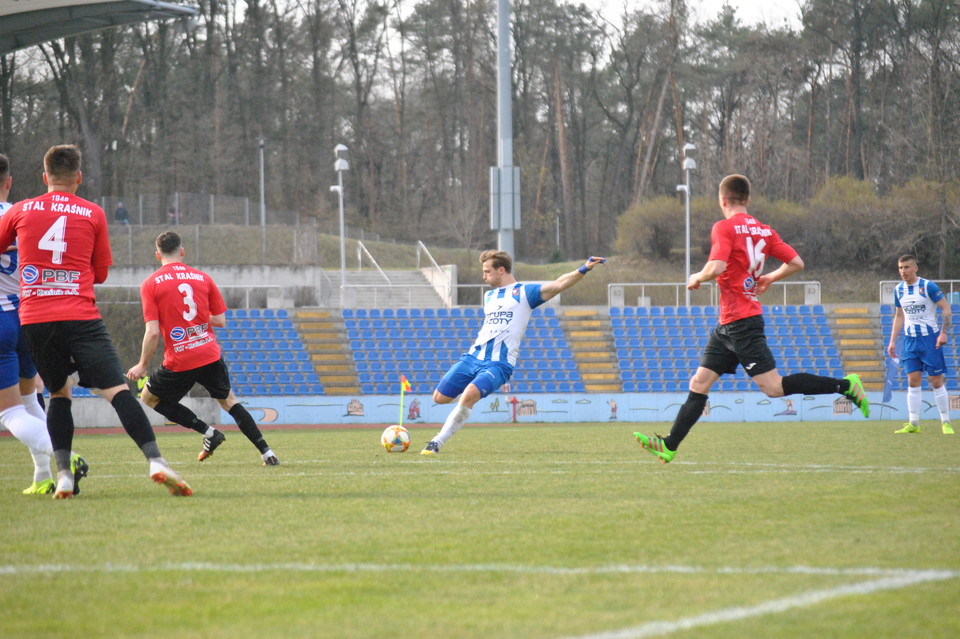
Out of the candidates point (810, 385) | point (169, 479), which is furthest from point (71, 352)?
point (810, 385)

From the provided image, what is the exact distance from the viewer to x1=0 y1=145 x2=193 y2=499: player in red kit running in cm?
640

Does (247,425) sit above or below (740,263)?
below

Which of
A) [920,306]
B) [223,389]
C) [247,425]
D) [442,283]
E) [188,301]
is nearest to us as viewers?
[188,301]

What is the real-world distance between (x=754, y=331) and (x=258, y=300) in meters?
25.9

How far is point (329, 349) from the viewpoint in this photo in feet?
91.9

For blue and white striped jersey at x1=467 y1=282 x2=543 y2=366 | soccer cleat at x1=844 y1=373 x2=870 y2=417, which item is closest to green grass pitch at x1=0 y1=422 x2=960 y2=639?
soccer cleat at x1=844 y1=373 x2=870 y2=417

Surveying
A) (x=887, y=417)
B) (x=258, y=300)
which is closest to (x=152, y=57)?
(x=258, y=300)

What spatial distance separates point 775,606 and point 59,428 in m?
4.86

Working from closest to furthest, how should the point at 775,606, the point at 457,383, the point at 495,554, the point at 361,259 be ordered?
1. the point at 775,606
2. the point at 495,554
3. the point at 457,383
4. the point at 361,259

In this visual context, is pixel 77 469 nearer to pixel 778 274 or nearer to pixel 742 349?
pixel 742 349

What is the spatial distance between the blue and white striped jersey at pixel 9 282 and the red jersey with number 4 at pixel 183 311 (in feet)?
5.97

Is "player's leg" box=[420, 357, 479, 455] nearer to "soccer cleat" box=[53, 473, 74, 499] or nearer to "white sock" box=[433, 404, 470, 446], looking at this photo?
"white sock" box=[433, 404, 470, 446]

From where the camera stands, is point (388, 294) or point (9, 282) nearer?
point (9, 282)

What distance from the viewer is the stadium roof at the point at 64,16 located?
1927 cm
